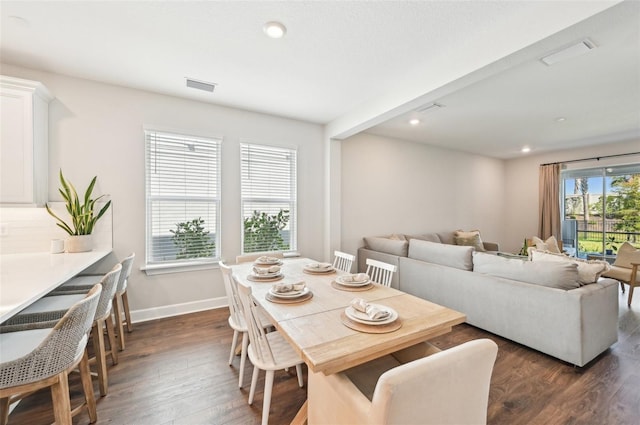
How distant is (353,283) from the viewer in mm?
2014

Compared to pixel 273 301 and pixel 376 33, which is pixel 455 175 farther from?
pixel 273 301

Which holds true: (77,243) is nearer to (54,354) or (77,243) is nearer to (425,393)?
(54,354)

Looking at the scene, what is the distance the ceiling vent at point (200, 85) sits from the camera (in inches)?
116

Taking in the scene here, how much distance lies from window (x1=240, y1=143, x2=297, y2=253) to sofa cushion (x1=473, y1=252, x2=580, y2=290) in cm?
256

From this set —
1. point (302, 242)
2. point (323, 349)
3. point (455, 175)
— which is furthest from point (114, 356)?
point (455, 175)

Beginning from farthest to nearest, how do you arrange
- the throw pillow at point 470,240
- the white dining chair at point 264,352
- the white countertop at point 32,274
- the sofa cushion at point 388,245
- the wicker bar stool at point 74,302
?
the throw pillow at point 470,240
the sofa cushion at point 388,245
the wicker bar stool at point 74,302
the white dining chair at point 264,352
the white countertop at point 32,274

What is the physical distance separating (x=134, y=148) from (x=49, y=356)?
→ 2.55m

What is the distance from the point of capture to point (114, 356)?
229cm

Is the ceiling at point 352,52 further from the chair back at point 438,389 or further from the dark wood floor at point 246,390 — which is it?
the dark wood floor at point 246,390

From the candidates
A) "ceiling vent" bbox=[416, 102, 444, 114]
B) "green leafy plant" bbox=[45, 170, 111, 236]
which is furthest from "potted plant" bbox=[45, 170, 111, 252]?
"ceiling vent" bbox=[416, 102, 444, 114]

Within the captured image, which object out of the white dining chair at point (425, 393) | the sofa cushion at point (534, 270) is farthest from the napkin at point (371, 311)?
the sofa cushion at point (534, 270)

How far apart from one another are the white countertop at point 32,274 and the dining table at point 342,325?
116 cm

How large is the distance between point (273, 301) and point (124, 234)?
7.91ft

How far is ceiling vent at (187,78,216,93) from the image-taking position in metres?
2.95
